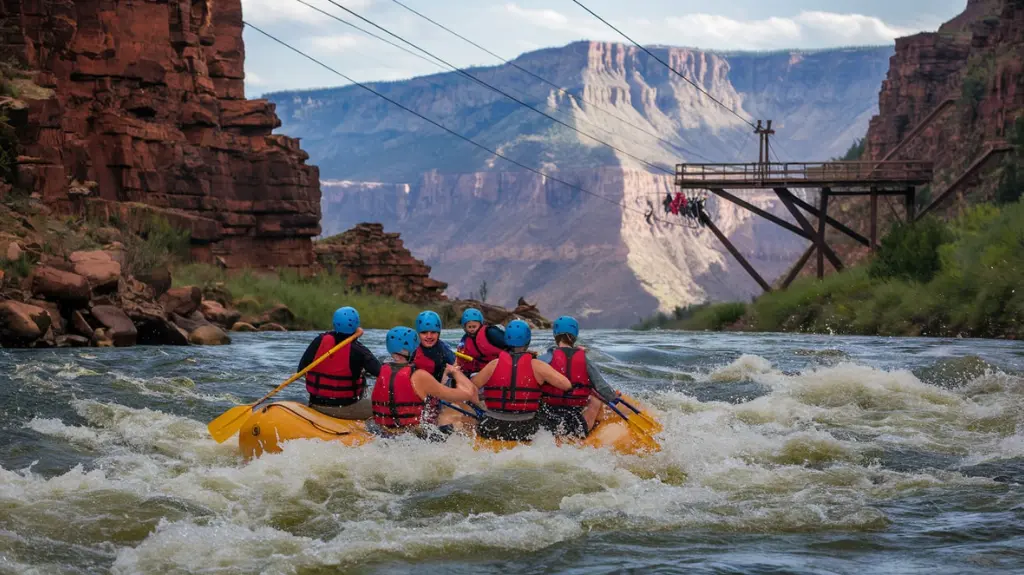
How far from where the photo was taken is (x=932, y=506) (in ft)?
31.8

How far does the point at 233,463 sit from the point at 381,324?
2640 centimetres

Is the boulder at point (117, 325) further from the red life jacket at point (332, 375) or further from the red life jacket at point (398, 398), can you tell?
the red life jacket at point (398, 398)

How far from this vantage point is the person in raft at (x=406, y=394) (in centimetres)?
1130

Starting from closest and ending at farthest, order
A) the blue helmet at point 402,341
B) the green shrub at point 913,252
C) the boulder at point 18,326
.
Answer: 1. the blue helmet at point 402,341
2. the boulder at point 18,326
3. the green shrub at point 913,252

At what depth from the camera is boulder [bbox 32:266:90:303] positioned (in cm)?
2109

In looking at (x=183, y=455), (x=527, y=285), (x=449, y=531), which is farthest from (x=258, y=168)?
(x=527, y=285)

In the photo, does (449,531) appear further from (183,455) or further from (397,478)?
(183,455)

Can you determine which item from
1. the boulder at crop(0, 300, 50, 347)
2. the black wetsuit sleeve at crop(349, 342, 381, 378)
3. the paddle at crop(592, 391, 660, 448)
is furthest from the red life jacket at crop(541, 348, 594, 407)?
the boulder at crop(0, 300, 50, 347)

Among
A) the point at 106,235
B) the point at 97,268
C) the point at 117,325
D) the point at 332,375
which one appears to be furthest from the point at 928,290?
the point at 332,375

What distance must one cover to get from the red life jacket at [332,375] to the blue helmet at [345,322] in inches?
5.0

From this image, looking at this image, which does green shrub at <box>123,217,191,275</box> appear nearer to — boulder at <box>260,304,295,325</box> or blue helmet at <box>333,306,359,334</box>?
boulder at <box>260,304,295,325</box>

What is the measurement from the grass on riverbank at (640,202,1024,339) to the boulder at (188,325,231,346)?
14322 mm

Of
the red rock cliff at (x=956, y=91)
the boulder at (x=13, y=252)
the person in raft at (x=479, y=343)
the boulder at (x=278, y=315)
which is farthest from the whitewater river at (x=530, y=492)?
the red rock cliff at (x=956, y=91)

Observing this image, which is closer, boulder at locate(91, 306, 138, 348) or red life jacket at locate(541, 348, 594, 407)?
red life jacket at locate(541, 348, 594, 407)
